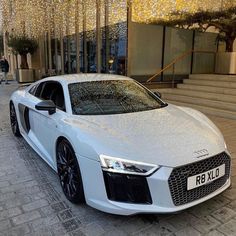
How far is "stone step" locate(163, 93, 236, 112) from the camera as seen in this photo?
7415 mm

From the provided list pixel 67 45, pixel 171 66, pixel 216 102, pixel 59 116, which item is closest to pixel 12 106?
pixel 59 116

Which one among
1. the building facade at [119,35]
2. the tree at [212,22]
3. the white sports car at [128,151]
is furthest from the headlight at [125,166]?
the tree at [212,22]

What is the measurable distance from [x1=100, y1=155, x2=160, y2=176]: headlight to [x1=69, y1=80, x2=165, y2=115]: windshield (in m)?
0.93

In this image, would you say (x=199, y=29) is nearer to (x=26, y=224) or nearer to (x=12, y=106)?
(x=12, y=106)

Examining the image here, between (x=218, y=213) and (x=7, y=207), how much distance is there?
6.92 feet

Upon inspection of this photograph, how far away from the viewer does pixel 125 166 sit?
217 centimetres

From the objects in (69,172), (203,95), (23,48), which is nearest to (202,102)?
(203,95)

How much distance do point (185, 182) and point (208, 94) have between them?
6.73m

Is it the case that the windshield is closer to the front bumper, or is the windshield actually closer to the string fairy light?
the front bumper

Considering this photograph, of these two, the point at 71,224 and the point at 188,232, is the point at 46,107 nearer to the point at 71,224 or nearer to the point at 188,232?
the point at 71,224

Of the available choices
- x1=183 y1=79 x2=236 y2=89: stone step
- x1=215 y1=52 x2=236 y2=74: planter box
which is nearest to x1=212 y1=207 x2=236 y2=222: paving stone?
x1=183 y1=79 x2=236 y2=89: stone step

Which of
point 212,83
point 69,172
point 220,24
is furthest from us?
point 220,24

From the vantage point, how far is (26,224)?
2465 mm

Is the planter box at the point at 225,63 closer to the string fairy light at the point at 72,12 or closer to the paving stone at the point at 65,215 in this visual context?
the string fairy light at the point at 72,12
